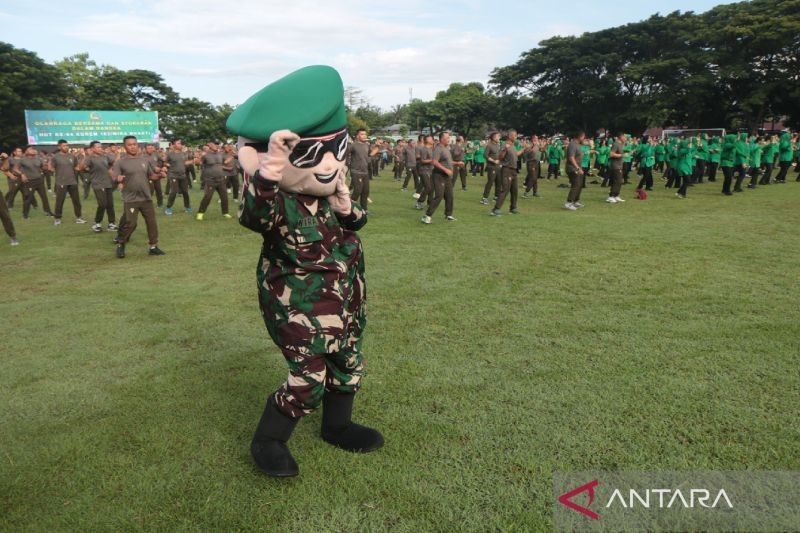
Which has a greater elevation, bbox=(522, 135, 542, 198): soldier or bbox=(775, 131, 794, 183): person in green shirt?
bbox=(775, 131, 794, 183): person in green shirt

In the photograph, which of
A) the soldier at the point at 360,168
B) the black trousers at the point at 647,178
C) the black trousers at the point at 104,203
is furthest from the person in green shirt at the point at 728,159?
the black trousers at the point at 104,203

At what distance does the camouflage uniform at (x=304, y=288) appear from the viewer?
2.76 metres

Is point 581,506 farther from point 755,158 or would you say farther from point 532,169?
point 755,158

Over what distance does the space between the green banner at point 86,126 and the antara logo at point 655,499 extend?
4373 cm

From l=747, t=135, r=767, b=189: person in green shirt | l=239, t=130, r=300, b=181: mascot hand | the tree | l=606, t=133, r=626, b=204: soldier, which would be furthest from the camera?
the tree

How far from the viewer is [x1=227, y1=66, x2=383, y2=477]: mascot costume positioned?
262 centimetres

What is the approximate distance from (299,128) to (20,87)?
54.2 m

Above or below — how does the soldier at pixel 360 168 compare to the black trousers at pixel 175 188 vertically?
above

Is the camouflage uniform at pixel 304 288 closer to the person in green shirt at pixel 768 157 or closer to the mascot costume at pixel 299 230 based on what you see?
the mascot costume at pixel 299 230

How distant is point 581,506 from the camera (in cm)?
279

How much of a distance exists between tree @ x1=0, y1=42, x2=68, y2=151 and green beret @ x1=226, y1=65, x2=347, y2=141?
51571mm

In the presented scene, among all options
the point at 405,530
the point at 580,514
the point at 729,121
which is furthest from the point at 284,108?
the point at 729,121

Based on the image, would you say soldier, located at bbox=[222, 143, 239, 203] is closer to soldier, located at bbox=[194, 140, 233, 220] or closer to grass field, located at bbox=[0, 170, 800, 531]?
soldier, located at bbox=[194, 140, 233, 220]

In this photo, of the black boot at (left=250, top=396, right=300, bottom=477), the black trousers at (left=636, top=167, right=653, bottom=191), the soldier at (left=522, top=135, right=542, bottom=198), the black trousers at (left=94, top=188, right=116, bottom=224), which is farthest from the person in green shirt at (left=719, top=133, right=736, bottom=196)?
the black boot at (left=250, top=396, right=300, bottom=477)
